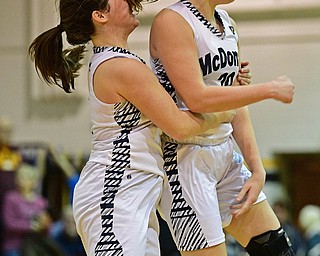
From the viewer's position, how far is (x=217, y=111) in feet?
8.23

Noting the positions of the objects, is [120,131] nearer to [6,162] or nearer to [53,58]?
[53,58]

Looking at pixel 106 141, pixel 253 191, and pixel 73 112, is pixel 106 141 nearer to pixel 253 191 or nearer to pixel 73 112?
pixel 253 191

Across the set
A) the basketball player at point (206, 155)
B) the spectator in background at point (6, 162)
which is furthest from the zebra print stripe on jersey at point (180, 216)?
the spectator in background at point (6, 162)

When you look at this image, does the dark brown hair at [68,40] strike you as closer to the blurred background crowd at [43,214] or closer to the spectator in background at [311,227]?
the blurred background crowd at [43,214]

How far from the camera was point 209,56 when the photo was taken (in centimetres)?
261

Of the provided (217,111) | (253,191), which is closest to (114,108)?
(217,111)

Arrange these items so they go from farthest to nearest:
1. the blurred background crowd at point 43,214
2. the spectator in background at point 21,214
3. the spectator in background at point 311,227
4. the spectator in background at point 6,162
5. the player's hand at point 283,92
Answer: the spectator in background at point 6,162 → the spectator in background at point 21,214 → the blurred background crowd at point 43,214 → the spectator in background at point 311,227 → the player's hand at point 283,92

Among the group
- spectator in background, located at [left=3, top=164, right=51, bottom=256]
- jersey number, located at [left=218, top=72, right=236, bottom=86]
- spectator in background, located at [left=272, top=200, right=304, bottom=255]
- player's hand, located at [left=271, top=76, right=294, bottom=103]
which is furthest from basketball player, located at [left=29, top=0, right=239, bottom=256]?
spectator in background, located at [left=3, top=164, right=51, bottom=256]

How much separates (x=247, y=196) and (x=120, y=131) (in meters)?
0.54

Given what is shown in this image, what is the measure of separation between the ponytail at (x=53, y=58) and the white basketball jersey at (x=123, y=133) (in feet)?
0.55

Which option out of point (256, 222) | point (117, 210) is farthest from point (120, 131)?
point (256, 222)

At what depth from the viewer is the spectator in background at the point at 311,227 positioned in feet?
21.2

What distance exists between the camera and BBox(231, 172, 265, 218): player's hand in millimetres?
2699

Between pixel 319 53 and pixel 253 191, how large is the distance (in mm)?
5696
